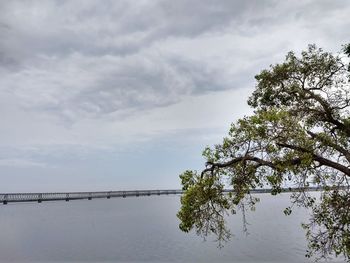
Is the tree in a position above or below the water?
above

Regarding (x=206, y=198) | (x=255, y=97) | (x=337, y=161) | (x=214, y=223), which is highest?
(x=255, y=97)

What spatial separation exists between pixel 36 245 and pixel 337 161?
42604 mm

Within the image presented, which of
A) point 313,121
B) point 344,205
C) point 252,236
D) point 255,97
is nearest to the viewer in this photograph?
point 344,205

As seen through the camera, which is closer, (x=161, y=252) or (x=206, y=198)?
(x=206, y=198)

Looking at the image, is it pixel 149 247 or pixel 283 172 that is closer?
pixel 283 172

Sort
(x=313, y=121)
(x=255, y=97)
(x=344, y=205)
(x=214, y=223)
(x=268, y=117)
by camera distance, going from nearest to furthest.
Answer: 1. (x=268, y=117)
2. (x=344, y=205)
3. (x=214, y=223)
4. (x=313, y=121)
5. (x=255, y=97)

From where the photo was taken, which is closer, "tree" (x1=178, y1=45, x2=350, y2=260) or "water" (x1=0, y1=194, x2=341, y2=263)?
"tree" (x1=178, y1=45, x2=350, y2=260)

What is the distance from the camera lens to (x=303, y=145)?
12.2 metres

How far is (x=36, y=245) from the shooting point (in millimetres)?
47969

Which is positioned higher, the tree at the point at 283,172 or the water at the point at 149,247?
the tree at the point at 283,172

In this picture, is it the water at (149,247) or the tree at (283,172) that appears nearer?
the tree at (283,172)

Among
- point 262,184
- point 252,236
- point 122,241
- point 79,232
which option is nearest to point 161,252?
point 122,241

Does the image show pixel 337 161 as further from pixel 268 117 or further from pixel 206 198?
pixel 206 198

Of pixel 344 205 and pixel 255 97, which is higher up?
pixel 255 97
